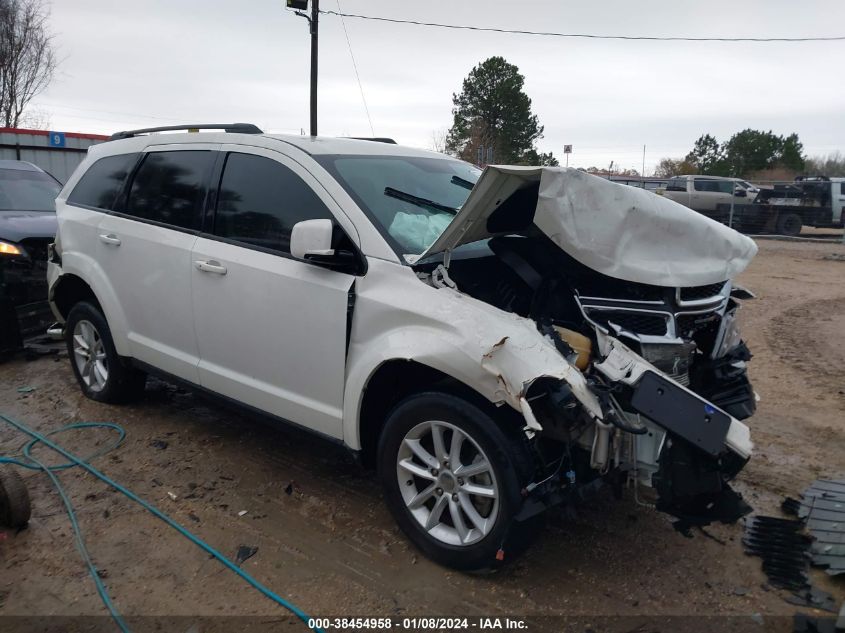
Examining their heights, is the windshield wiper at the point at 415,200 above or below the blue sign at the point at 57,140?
below

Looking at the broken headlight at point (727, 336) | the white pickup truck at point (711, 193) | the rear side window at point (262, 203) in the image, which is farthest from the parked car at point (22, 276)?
the white pickup truck at point (711, 193)

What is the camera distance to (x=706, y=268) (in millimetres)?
3254

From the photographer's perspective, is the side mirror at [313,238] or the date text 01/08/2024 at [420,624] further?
the side mirror at [313,238]

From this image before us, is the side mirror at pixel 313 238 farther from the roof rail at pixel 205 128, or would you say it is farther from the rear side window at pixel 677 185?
the rear side window at pixel 677 185

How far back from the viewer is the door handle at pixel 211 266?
3783 mm

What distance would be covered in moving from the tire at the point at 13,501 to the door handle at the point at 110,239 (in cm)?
170

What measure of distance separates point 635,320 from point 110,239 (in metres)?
3.55

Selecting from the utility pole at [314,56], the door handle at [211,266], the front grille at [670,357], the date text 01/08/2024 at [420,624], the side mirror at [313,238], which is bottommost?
the date text 01/08/2024 at [420,624]

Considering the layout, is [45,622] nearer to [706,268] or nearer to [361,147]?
[361,147]

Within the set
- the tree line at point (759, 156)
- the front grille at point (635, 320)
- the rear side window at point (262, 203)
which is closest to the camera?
the front grille at point (635, 320)

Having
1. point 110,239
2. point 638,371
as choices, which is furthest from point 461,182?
point 110,239

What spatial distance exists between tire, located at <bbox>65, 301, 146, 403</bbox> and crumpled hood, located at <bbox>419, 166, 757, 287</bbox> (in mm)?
2931

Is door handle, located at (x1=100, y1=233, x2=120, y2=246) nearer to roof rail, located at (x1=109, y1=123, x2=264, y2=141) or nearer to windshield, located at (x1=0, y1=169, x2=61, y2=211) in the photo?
roof rail, located at (x1=109, y1=123, x2=264, y2=141)

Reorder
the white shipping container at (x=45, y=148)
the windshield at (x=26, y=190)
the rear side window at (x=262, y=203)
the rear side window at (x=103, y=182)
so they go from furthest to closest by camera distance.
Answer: the white shipping container at (x=45, y=148), the windshield at (x=26, y=190), the rear side window at (x=103, y=182), the rear side window at (x=262, y=203)
